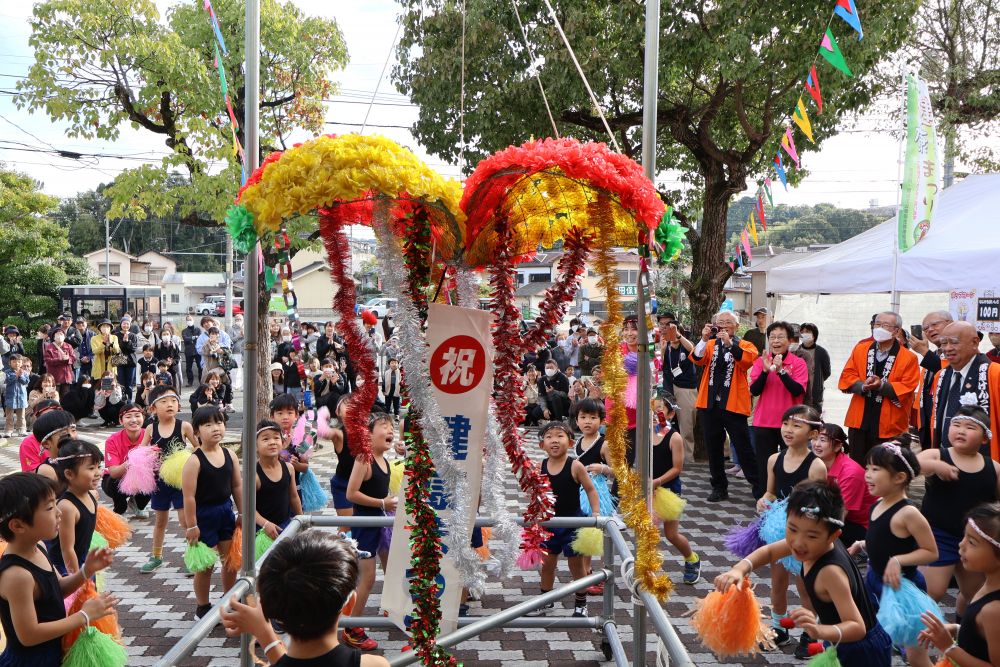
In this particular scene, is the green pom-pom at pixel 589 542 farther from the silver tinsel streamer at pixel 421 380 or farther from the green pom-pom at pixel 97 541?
the green pom-pom at pixel 97 541

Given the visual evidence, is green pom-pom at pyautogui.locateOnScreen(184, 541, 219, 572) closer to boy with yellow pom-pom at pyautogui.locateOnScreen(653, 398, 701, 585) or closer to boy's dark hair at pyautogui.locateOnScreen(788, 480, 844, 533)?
boy with yellow pom-pom at pyautogui.locateOnScreen(653, 398, 701, 585)

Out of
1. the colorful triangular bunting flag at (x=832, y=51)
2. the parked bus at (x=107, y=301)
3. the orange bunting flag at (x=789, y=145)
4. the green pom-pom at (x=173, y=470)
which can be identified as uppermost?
the colorful triangular bunting flag at (x=832, y=51)

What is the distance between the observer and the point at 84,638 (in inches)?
130

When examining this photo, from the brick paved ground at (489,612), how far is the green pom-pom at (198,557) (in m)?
0.52

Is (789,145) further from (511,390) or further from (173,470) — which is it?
(173,470)

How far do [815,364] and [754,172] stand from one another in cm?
397

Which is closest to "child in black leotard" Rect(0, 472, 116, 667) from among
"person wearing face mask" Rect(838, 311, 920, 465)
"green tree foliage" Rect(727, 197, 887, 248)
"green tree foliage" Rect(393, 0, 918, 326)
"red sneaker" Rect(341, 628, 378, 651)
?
"red sneaker" Rect(341, 628, 378, 651)

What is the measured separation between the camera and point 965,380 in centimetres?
558

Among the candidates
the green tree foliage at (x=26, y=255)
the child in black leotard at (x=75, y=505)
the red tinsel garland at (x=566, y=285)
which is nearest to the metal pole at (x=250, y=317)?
the red tinsel garland at (x=566, y=285)

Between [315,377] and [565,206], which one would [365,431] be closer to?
[565,206]

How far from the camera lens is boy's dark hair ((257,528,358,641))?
6.81 ft

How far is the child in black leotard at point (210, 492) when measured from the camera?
5211 mm

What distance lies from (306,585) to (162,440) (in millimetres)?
5051

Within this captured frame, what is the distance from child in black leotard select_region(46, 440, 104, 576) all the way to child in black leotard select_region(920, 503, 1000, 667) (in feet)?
13.4
